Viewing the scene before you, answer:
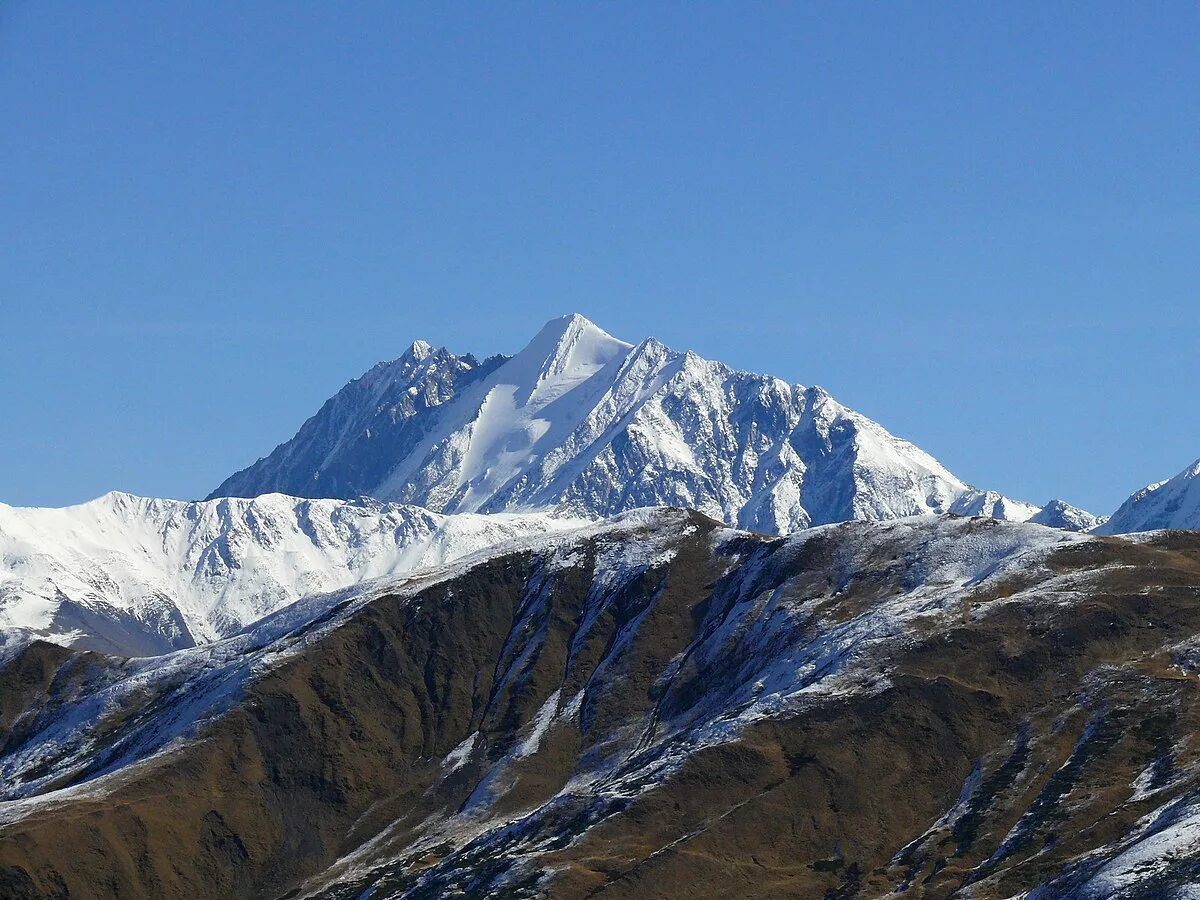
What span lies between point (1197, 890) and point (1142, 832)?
2370cm

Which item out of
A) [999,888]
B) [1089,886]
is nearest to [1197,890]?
[1089,886]

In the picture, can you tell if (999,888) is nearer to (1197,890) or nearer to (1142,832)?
(1142,832)

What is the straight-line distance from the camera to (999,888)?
198m

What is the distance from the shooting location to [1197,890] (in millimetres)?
168000

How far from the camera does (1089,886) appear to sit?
180500mm

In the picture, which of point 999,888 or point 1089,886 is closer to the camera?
point 1089,886

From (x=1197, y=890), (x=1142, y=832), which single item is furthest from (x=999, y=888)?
(x=1197, y=890)

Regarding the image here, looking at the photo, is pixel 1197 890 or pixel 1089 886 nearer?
pixel 1197 890

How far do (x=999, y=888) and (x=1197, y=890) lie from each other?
33064mm

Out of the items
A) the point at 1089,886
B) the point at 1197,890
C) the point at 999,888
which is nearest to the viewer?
the point at 1197,890

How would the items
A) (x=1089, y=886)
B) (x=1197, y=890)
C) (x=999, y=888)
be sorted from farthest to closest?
(x=999, y=888)
(x=1089, y=886)
(x=1197, y=890)

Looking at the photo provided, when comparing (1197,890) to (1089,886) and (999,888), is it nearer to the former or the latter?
(1089,886)

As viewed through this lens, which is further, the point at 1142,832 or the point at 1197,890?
the point at 1142,832

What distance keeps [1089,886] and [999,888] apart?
1900cm
